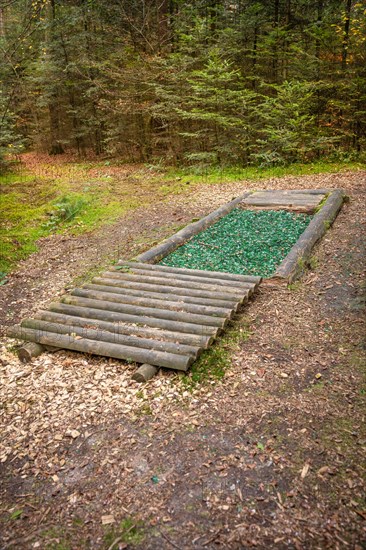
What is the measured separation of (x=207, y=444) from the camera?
3.31 meters

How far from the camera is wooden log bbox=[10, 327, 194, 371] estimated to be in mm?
4133

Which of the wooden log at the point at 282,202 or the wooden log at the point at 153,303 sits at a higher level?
the wooden log at the point at 282,202

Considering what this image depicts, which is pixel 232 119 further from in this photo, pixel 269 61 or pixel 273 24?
pixel 273 24

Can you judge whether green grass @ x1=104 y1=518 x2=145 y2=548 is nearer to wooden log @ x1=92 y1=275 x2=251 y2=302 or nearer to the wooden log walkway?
the wooden log walkway

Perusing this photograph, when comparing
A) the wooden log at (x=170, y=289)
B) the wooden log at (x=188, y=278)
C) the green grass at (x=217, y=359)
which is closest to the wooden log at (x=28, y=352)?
the wooden log at (x=170, y=289)

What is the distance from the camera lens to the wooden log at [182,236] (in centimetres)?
701

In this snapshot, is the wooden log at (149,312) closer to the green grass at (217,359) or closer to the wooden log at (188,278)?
the green grass at (217,359)

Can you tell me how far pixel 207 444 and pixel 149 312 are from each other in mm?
2106

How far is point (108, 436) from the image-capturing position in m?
3.50

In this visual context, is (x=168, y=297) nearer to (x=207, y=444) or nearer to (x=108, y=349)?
(x=108, y=349)

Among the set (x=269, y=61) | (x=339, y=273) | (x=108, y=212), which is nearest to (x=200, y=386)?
(x=339, y=273)

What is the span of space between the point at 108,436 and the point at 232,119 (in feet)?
39.1

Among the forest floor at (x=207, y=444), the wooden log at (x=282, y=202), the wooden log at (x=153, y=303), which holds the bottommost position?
the forest floor at (x=207, y=444)

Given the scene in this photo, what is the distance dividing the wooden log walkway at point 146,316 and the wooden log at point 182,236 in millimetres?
730
